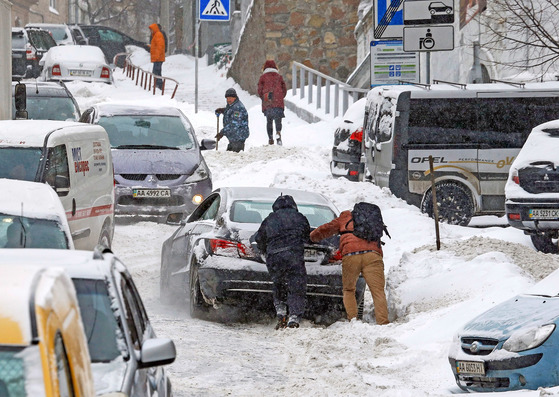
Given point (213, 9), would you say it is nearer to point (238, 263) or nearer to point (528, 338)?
point (238, 263)

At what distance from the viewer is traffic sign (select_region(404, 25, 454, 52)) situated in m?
15.9

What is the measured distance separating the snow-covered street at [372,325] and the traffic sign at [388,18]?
236cm

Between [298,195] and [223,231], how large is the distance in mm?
1658

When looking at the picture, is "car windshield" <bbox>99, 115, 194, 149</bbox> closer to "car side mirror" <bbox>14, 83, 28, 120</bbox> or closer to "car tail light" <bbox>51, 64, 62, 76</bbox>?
"car side mirror" <bbox>14, 83, 28, 120</bbox>

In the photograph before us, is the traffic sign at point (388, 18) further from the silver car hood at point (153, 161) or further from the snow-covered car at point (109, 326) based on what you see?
the snow-covered car at point (109, 326)

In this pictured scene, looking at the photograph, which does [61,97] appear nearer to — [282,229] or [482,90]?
[482,90]

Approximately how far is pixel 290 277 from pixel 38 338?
314 inches

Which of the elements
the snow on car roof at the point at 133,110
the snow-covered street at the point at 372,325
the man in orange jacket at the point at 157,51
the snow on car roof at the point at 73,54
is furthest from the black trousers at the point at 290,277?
the man in orange jacket at the point at 157,51

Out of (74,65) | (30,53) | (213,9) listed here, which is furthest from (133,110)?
(30,53)

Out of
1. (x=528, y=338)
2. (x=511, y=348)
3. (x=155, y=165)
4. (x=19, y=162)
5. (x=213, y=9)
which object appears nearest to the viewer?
(x=528, y=338)

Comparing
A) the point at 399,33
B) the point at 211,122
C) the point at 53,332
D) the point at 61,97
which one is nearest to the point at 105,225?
the point at 399,33

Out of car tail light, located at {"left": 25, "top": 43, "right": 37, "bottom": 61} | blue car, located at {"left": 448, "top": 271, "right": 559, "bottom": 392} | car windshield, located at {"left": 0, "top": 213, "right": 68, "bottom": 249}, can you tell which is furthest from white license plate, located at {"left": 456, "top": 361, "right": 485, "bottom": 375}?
car tail light, located at {"left": 25, "top": 43, "right": 37, "bottom": 61}

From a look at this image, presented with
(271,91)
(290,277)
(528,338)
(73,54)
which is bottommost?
(290,277)

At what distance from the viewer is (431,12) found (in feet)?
53.1
